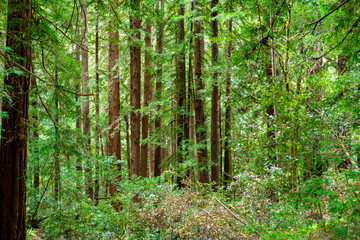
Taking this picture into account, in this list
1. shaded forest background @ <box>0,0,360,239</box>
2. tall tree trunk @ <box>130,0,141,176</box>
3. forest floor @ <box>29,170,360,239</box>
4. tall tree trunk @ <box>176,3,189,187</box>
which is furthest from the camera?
tall tree trunk @ <box>176,3,189,187</box>

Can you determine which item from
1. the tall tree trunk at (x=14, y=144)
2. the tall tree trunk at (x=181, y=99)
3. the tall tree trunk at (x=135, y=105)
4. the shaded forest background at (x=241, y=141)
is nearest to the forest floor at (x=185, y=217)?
the shaded forest background at (x=241, y=141)

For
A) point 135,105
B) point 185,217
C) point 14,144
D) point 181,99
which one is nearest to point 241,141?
point 185,217

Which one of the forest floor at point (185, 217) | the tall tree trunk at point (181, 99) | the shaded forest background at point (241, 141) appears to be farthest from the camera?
the tall tree trunk at point (181, 99)

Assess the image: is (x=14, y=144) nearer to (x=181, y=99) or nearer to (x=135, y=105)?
(x=135, y=105)

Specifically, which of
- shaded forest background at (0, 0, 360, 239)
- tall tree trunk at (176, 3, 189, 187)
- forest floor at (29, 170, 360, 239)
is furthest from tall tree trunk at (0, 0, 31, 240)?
tall tree trunk at (176, 3, 189, 187)

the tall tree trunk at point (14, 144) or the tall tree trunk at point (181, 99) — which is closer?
the tall tree trunk at point (14, 144)

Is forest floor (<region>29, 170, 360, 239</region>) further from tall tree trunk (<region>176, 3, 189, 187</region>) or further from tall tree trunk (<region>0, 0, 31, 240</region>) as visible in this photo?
tall tree trunk (<region>176, 3, 189, 187</region>)

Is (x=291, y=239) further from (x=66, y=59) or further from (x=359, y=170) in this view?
(x=66, y=59)

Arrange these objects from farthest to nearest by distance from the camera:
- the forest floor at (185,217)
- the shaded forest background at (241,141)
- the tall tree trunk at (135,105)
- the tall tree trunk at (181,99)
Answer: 1. the tall tree trunk at (181,99)
2. the tall tree trunk at (135,105)
3. the forest floor at (185,217)
4. the shaded forest background at (241,141)

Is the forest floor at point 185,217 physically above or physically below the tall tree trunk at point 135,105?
below

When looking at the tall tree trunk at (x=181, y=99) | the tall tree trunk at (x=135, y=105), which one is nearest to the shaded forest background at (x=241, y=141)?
the tall tree trunk at (x=135, y=105)

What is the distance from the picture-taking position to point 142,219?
700cm

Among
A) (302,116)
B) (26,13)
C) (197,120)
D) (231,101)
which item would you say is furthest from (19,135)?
(197,120)

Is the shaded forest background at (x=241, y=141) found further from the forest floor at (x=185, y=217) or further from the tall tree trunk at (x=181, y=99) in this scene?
the tall tree trunk at (x=181, y=99)
